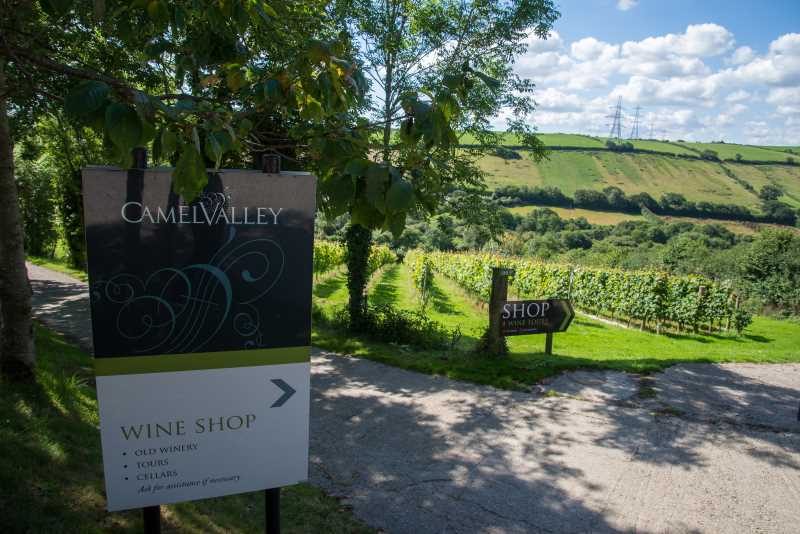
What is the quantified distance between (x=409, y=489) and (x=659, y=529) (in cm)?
185

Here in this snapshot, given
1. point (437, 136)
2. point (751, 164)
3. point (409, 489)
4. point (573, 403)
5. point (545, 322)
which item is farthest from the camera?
point (751, 164)

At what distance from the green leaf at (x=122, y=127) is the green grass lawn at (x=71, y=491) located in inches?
91.9

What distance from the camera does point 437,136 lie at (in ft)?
5.40

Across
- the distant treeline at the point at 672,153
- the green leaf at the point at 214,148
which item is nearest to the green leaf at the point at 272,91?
the green leaf at the point at 214,148

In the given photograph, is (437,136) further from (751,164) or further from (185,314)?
(751,164)

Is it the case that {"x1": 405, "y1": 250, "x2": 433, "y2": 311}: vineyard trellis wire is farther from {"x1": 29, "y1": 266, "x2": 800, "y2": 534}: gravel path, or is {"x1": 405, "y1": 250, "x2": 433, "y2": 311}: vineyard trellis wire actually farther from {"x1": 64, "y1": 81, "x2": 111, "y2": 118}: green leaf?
{"x1": 64, "y1": 81, "x2": 111, "y2": 118}: green leaf

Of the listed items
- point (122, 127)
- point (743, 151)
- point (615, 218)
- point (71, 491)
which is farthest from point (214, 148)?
point (743, 151)

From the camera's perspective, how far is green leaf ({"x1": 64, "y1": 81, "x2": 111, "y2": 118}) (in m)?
1.15

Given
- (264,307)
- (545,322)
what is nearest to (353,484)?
(264,307)

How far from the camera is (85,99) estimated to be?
46.2 inches

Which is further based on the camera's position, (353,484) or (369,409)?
(369,409)

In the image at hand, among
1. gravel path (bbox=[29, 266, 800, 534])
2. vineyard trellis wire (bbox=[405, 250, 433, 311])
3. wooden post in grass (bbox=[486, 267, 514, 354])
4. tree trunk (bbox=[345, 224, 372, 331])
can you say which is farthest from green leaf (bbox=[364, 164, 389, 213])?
vineyard trellis wire (bbox=[405, 250, 433, 311])

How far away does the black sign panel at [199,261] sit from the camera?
1.74m

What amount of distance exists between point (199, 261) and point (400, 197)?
91cm
